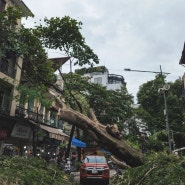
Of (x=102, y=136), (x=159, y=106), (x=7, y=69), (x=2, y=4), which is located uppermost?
(x=2, y=4)

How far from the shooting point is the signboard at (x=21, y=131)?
2179 cm

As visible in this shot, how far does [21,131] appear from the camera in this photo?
22688 millimetres

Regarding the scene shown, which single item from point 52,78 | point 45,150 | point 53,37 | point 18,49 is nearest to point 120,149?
point 18,49

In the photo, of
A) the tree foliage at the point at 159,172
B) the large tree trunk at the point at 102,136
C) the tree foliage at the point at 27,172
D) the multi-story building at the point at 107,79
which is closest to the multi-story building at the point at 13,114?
the large tree trunk at the point at 102,136

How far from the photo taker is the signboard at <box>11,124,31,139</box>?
858 inches

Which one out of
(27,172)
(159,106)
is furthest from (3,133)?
(159,106)

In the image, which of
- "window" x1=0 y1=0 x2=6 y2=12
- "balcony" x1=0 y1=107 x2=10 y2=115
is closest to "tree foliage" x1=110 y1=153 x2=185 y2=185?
"balcony" x1=0 y1=107 x2=10 y2=115

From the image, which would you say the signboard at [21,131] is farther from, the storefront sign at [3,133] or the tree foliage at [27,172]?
the tree foliage at [27,172]

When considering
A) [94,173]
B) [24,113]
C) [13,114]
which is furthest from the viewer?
[24,113]

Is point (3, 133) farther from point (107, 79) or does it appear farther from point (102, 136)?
point (107, 79)

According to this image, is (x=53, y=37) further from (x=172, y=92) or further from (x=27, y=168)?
(x=172, y=92)

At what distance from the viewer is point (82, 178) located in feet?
51.8

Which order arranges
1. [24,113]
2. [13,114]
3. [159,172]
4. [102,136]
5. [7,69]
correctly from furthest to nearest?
[24,113], [7,69], [13,114], [102,136], [159,172]

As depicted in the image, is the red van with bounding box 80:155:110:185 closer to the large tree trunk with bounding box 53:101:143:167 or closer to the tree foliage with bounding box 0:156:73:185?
the large tree trunk with bounding box 53:101:143:167
